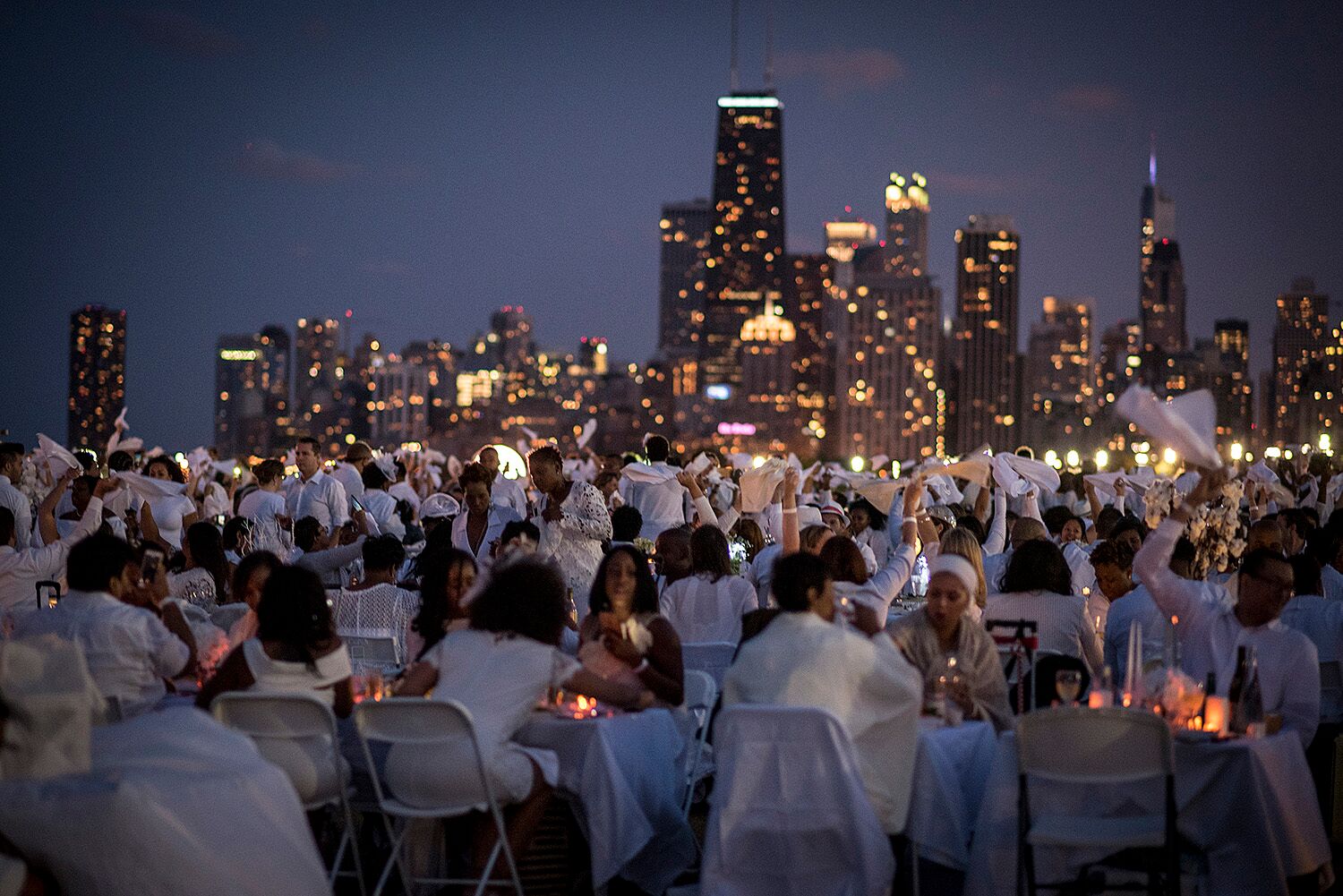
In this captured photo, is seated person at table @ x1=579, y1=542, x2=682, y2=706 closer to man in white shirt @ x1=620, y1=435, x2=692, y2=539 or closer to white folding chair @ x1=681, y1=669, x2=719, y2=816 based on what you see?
white folding chair @ x1=681, y1=669, x2=719, y2=816

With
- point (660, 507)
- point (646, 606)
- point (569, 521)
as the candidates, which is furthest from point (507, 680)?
point (660, 507)

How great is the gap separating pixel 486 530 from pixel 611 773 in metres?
4.42

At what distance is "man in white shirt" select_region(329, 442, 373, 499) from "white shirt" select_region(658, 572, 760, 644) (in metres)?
5.02

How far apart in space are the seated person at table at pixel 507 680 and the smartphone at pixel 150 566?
1.63m

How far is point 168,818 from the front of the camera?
4645mm

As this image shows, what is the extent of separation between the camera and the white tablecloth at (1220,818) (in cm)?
570

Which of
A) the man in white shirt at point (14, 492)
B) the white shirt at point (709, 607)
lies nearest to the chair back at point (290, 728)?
the white shirt at point (709, 607)

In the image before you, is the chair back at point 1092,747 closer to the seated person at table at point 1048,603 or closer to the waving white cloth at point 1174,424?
the waving white cloth at point 1174,424

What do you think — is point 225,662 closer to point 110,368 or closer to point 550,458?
point 550,458

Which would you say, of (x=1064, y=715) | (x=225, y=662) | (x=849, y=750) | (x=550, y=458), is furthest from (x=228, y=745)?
(x=550, y=458)

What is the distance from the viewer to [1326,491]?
17203mm

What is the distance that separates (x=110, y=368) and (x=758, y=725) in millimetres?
151848

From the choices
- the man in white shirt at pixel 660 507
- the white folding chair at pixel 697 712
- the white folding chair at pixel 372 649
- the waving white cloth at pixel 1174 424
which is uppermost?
the waving white cloth at pixel 1174 424

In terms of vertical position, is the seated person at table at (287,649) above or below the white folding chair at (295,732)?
above
